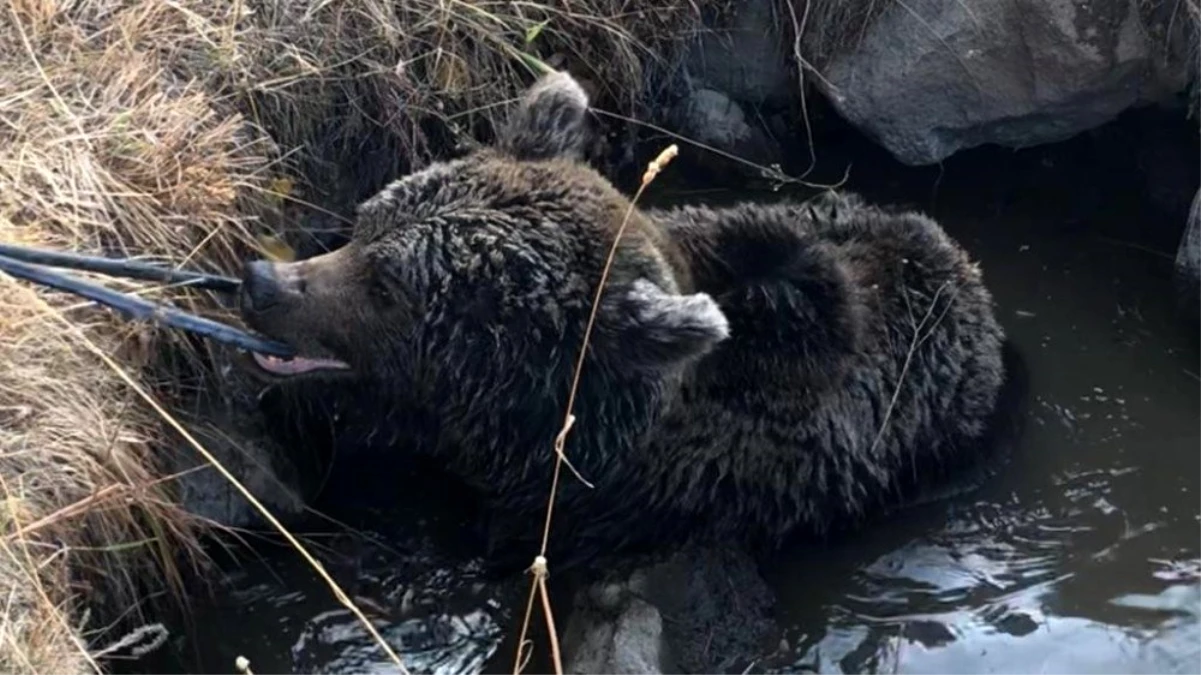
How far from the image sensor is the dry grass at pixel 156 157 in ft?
13.5

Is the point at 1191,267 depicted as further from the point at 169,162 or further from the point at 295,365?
the point at 169,162

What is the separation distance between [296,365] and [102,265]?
22.1 inches

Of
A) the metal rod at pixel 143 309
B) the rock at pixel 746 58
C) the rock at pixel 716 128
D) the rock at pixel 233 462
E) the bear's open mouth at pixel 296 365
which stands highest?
the rock at pixel 746 58

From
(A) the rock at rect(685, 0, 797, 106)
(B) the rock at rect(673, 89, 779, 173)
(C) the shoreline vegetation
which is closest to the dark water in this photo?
(C) the shoreline vegetation

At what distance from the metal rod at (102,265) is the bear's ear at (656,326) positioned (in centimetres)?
100

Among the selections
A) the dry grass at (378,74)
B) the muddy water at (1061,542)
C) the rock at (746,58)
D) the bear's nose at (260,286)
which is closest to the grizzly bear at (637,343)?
the bear's nose at (260,286)

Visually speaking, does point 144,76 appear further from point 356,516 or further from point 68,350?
point 356,516

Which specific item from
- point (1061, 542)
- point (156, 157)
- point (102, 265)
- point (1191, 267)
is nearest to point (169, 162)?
point (156, 157)

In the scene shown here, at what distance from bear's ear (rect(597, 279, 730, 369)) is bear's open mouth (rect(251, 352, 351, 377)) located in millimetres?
722

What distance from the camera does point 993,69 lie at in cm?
628

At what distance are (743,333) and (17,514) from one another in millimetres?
2036

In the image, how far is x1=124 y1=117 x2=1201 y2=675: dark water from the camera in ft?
15.2

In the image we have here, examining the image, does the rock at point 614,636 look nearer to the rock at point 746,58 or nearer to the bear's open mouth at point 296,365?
the bear's open mouth at point 296,365

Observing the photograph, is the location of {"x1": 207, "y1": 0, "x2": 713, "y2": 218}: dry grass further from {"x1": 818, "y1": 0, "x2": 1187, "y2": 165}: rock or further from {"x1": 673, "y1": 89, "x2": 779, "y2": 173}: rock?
{"x1": 818, "y1": 0, "x2": 1187, "y2": 165}: rock
